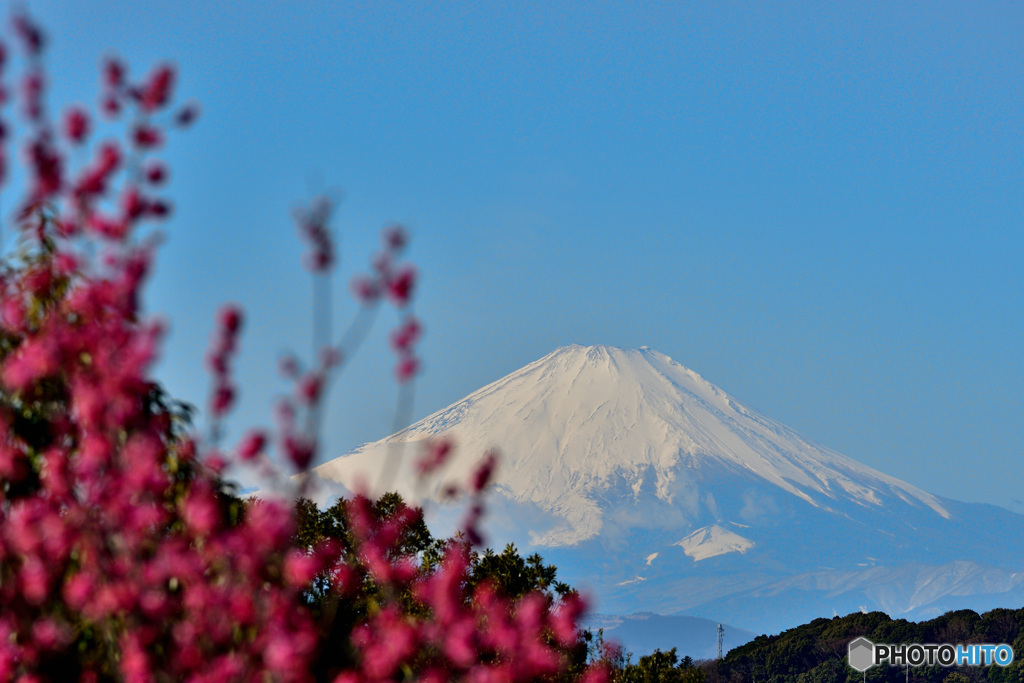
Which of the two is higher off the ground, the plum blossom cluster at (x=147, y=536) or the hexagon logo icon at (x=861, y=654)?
the hexagon logo icon at (x=861, y=654)

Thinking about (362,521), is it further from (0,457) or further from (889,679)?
(889,679)

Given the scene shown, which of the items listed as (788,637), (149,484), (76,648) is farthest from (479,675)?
(788,637)

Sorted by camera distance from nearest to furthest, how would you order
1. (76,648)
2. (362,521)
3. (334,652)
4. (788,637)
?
(362,521) → (76,648) → (334,652) → (788,637)

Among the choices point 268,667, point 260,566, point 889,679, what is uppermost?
point 889,679

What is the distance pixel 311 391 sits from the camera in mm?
4738

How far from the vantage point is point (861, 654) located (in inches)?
3073

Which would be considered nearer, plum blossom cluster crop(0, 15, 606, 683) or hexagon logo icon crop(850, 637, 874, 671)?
plum blossom cluster crop(0, 15, 606, 683)

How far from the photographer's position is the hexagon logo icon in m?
77.2

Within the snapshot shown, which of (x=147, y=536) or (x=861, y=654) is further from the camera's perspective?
(x=861, y=654)

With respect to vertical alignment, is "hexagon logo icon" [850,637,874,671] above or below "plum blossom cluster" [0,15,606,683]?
above

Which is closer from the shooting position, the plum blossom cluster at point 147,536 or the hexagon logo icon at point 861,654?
the plum blossom cluster at point 147,536

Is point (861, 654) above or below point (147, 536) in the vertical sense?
above

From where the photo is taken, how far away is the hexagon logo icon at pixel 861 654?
7718 centimetres

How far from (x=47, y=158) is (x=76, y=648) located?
105 inches
